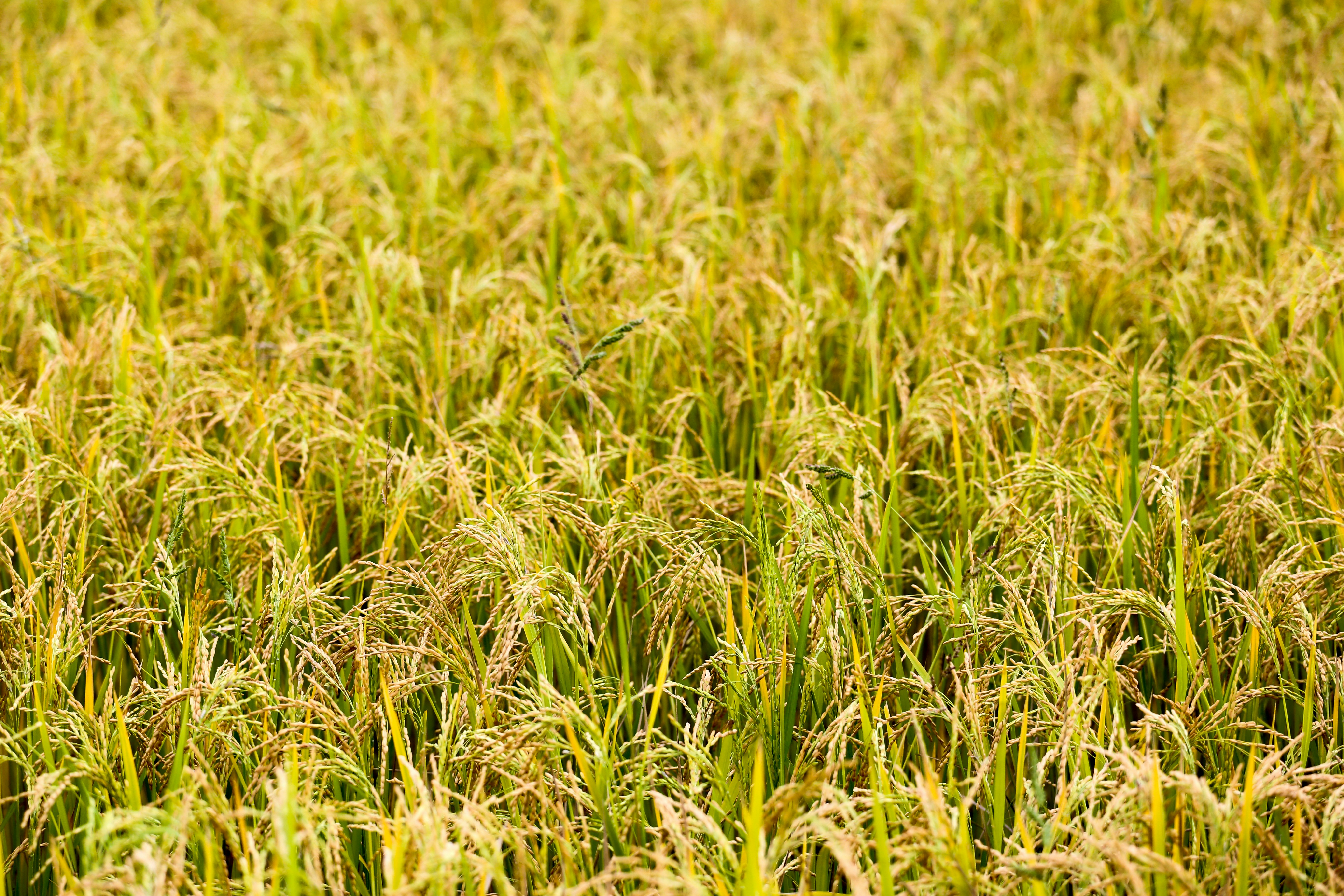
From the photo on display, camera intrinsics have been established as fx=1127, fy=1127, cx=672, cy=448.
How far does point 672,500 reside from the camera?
238 cm

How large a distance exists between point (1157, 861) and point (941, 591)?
0.60m

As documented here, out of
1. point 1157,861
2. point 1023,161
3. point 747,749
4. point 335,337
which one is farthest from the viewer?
point 1023,161

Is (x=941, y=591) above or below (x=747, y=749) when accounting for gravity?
above

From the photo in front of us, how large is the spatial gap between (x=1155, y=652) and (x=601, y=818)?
956 millimetres

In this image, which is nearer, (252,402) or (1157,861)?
(1157,861)

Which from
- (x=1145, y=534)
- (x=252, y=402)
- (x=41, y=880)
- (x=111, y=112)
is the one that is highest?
(x=111, y=112)

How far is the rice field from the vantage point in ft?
5.20

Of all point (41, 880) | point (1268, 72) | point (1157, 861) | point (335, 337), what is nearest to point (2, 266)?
point (335, 337)

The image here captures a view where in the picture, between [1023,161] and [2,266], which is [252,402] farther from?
[1023,161]

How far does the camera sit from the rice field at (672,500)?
1.59 m

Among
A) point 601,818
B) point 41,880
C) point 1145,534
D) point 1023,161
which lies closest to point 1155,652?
point 1145,534

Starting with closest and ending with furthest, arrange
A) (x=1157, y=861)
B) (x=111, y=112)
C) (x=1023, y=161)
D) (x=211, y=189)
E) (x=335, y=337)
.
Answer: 1. (x=1157, y=861)
2. (x=335, y=337)
3. (x=211, y=189)
4. (x=1023, y=161)
5. (x=111, y=112)

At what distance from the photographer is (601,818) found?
5.29 feet

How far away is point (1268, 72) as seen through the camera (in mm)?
4594
